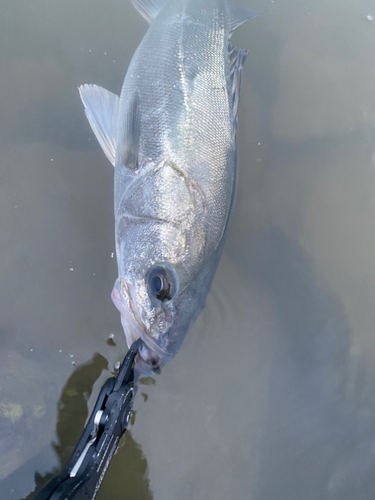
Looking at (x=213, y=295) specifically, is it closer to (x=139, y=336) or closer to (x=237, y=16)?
(x=139, y=336)

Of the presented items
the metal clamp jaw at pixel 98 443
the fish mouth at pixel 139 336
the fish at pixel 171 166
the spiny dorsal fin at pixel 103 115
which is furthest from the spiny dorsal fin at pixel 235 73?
the metal clamp jaw at pixel 98 443

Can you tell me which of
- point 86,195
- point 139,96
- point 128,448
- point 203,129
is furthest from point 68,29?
point 128,448

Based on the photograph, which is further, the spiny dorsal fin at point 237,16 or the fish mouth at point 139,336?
the spiny dorsal fin at point 237,16

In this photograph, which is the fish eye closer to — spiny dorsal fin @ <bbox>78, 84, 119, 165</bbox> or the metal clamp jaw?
the metal clamp jaw

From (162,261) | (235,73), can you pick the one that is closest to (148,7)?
(235,73)

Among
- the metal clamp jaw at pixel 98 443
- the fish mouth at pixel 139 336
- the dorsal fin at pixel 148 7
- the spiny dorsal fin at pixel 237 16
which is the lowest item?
the metal clamp jaw at pixel 98 443

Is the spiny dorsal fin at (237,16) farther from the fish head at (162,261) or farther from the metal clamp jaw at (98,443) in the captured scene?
the metal clamp jaw at (98,443)
